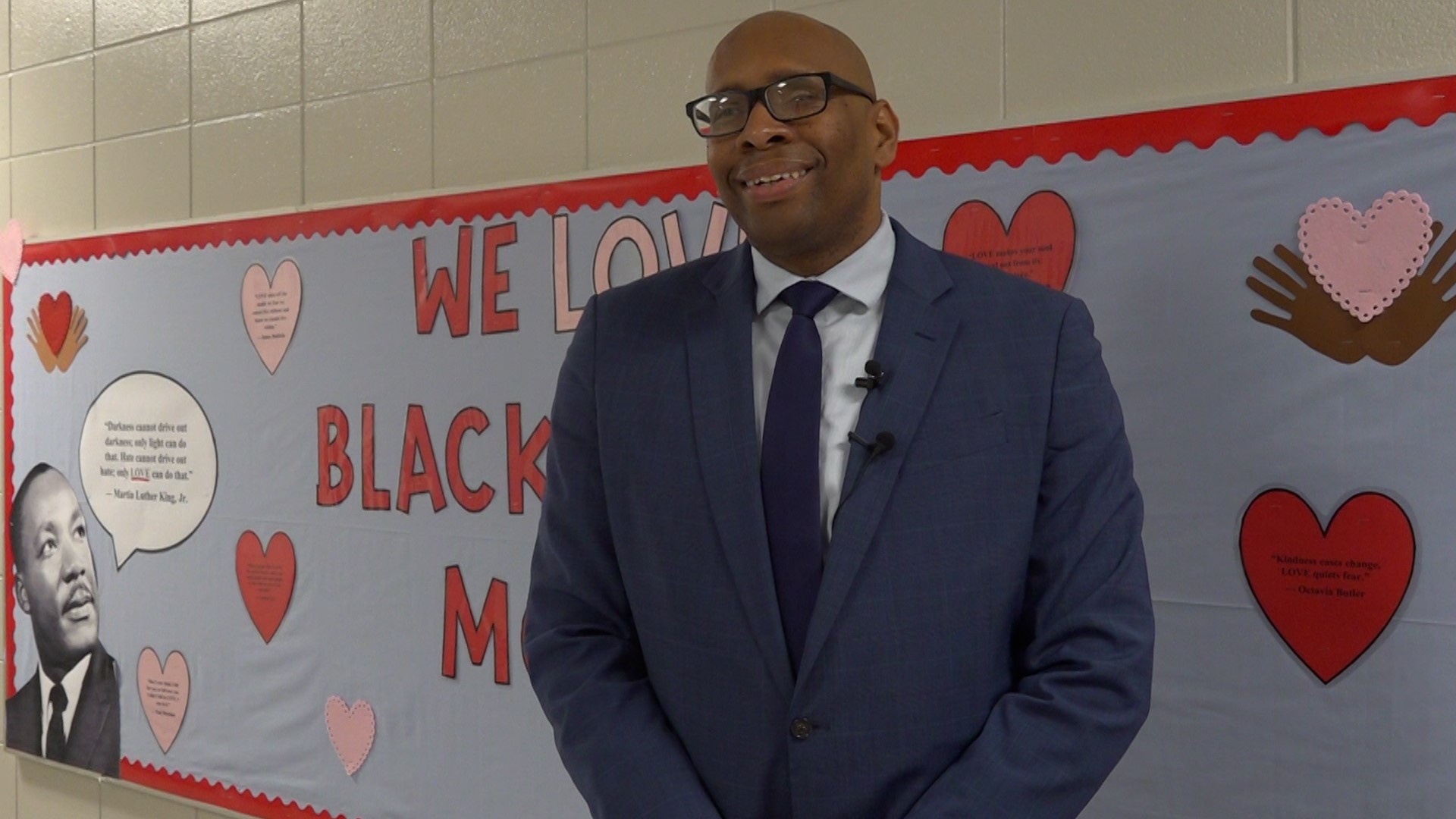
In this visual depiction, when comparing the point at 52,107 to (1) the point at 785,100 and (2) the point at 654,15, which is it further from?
(1) the point at 785,100

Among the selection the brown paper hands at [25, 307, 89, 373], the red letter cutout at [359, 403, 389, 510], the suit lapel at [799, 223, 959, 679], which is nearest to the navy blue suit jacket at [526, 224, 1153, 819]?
the suit lapel at [799, 223, 959, 679]

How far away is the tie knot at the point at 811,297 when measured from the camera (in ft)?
4.01

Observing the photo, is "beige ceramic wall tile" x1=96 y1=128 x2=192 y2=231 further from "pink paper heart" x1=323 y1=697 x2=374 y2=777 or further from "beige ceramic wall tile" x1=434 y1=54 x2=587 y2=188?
"pink paper heart" x1=323 y1=697 x2=374 y2=777

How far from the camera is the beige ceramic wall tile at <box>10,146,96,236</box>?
2.97m

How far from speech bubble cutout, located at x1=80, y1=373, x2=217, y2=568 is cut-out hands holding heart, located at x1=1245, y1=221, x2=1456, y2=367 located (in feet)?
7.05

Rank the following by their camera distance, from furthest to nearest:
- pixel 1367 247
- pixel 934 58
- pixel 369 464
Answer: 1. pixel 369 464
2. pixel 934 58
3. pixel 1367 247

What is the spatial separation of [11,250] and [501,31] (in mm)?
1600

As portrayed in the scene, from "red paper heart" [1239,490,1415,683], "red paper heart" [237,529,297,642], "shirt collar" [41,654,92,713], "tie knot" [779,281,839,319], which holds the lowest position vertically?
"shirt collar" [41,654,92,713]

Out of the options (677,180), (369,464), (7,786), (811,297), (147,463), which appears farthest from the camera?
(7,786)

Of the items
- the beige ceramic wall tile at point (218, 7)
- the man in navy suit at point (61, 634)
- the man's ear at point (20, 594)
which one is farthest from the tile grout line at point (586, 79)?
the man's ear at point (20, 594)

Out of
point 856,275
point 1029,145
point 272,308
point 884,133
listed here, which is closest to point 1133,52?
point 1029,145

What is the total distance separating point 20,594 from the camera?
9.92ft

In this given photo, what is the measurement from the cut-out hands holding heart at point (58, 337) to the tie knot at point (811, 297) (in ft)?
7.68

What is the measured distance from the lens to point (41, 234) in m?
3.06
